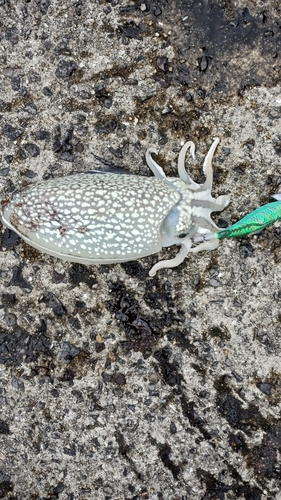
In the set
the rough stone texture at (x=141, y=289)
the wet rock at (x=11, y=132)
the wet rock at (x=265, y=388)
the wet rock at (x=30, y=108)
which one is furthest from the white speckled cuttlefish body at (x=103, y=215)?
the wet rock at (x=265, y=388)

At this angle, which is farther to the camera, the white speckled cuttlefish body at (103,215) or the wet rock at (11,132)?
the wet rock at (11,132)

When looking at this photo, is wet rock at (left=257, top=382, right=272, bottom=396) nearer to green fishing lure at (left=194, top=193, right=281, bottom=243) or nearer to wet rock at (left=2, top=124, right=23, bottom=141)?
green fishing lure at (left=194, top=193, right=281, bottom=243)

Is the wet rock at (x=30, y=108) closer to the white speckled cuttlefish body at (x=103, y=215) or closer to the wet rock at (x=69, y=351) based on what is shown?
the white speckled cuttlefish body at (x=103, y=215)

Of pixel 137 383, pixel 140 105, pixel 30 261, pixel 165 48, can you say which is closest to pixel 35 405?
pixel 137 383

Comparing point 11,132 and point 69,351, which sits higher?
point 11,132

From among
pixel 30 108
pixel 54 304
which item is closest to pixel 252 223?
pixel 54 304

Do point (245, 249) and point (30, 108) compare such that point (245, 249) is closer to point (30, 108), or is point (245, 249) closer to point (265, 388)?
point (265, 388)

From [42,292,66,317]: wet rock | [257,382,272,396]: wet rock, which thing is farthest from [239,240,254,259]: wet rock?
[42,292,66,317]: wet rock
